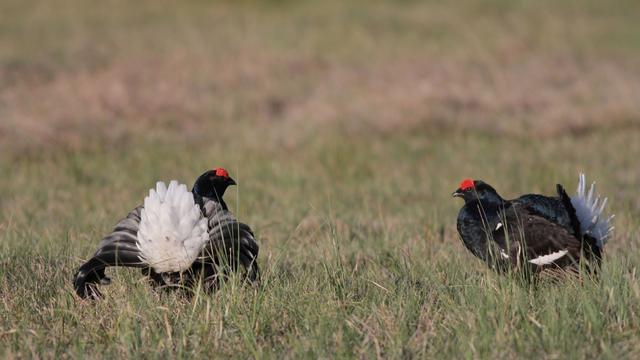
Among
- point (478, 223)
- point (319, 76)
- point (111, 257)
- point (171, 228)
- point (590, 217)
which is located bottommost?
point (111, 257)

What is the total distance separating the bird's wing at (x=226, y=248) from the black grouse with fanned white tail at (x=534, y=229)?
4.69ft

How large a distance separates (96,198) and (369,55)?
9.40 m

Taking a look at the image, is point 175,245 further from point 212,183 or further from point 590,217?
point 590,217

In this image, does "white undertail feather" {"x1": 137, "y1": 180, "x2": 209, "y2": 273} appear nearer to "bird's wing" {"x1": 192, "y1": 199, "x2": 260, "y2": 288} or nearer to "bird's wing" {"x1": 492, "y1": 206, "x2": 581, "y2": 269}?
"bird's wing" {"x1": 192, "y1": 199, "x2": 260, "y2": 288}

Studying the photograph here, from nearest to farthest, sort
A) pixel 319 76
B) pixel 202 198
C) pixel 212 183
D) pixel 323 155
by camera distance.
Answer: pixel 202 198 < pixel 212 183 < pixel 323 155 < pixel 319 76

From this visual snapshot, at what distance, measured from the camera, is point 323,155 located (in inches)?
454

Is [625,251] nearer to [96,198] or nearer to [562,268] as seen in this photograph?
[562,268]

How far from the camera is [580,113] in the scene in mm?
13859

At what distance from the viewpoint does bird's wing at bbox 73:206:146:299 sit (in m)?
5.11

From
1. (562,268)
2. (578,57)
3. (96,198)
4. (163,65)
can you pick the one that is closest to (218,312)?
(562,268)

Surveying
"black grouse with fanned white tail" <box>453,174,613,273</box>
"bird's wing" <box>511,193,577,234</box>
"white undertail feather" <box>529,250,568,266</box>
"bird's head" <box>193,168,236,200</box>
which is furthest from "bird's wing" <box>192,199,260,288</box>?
"bird's wing" <box>511,193,577,234</box>

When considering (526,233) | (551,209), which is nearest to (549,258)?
(526,233)

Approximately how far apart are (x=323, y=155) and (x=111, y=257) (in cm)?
655

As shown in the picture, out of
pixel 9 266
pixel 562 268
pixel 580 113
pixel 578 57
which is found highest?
pixel 578 57
